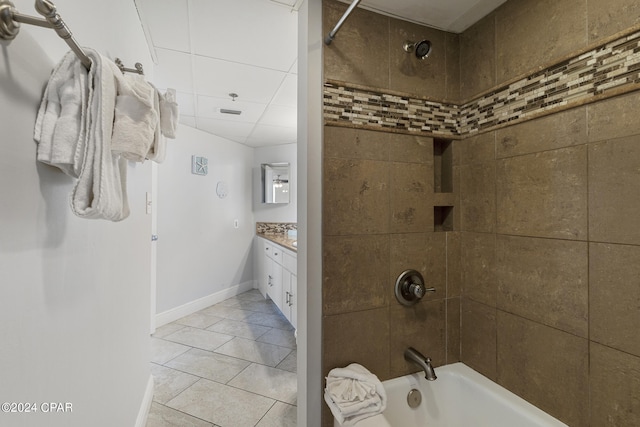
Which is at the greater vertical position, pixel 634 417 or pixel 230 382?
pixel 634 417

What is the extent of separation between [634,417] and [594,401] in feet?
0.34

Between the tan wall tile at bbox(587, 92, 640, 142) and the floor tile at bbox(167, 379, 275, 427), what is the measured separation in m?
2.29

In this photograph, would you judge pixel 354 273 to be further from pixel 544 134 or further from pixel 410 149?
pixel 544 134

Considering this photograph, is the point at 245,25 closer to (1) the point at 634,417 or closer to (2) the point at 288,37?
(2) the point at 288,37

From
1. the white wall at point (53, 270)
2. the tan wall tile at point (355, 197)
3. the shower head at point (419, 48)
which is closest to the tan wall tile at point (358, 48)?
the shower head at point (419, 48)

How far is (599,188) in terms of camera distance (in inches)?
38.5

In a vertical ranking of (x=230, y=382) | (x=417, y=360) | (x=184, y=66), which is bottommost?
(x=230, y=382)

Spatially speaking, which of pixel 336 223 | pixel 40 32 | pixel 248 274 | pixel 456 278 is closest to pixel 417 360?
pixel 456 278

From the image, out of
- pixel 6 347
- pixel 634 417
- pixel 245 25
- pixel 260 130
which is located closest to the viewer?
pixel 6 347

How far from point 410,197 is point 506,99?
26.0 inches

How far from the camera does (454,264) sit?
5.06 feet

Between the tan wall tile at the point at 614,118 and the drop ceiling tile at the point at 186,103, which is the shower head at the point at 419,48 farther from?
the drop ceiling tile at the point at 186,103

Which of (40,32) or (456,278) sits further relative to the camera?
(456,278)

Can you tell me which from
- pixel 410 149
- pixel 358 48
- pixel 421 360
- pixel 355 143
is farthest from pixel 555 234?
pixel 358 48
